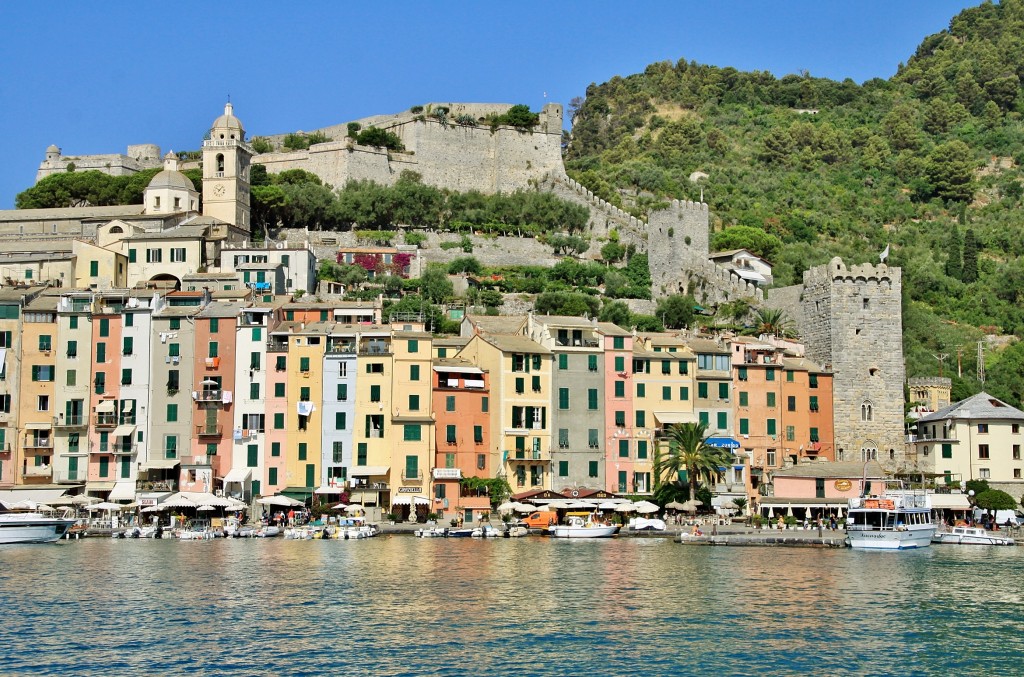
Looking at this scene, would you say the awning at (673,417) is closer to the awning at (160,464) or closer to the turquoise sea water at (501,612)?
the turquoise sea water at (501,612)

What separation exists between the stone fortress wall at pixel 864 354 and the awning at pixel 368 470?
75.9 ft

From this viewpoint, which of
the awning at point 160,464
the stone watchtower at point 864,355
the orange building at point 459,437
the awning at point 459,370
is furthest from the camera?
the stone watchtower at point 864,355

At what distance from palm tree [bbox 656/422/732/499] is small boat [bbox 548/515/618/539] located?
5196mm

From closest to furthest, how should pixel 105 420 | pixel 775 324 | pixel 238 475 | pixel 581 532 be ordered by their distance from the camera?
pixel 581 532 < pixel 238 475 < pixel 105 420 < pixel 775 324

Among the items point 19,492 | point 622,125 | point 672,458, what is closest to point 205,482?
point 19,492

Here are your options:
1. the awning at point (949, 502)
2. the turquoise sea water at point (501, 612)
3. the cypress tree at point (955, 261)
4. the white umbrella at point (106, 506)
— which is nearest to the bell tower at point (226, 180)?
the white umbrella at point (106, 506)

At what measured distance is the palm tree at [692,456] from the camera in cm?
6481

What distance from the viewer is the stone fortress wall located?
70.8 metres

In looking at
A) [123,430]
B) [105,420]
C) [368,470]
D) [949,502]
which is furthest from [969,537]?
[105,420]

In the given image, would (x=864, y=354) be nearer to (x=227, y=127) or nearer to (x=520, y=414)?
(x=520, y=414)

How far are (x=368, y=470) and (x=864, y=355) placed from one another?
86.2ft

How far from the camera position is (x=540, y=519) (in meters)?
63.2

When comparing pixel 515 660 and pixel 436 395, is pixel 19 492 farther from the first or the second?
pixel 515 660

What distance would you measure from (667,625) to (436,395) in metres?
30.3
